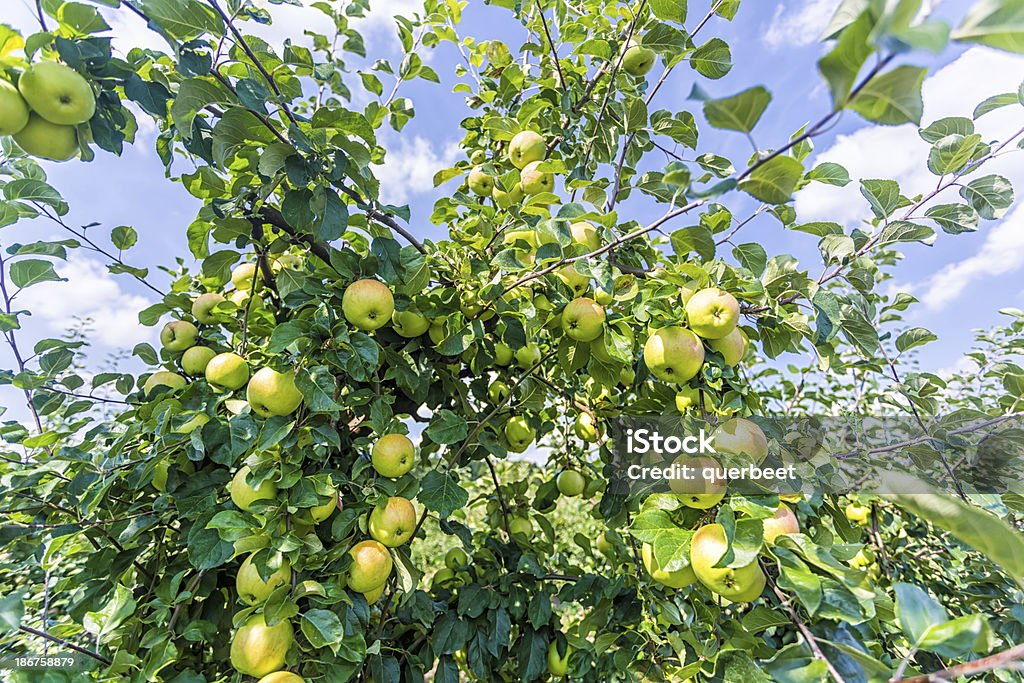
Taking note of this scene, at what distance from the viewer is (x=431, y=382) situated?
1.69m

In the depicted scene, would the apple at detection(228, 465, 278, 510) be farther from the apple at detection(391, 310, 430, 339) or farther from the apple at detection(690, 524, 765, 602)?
the apple at detection(690, 524, 765, 602)

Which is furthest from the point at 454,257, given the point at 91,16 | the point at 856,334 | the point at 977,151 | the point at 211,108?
the point at 977,151

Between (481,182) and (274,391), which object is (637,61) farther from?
(274,391)

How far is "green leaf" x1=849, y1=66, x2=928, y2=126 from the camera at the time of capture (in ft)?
1.70

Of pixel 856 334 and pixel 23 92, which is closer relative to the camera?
pixel 23 92

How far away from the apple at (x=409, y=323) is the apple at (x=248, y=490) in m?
0.57

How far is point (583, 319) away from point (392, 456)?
65 centimetres

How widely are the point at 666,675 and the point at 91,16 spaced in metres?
2.14

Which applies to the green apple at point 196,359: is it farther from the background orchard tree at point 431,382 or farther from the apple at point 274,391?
the apple at point 274,391

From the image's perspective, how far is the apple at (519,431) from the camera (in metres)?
1.79

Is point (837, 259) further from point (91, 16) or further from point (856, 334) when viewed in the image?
point (91, 16)

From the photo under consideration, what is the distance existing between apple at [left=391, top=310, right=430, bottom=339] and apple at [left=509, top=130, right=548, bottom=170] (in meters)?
0.72

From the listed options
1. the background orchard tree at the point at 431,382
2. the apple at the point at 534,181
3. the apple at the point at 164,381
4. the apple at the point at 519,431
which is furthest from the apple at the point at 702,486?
the apple at the point at 164,381

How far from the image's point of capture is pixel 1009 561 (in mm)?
650
